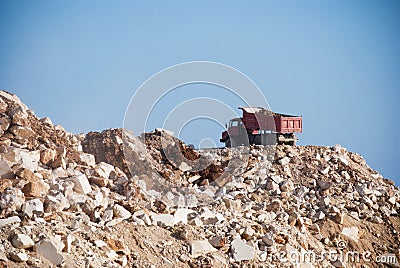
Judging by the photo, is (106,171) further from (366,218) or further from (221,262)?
(366,218)

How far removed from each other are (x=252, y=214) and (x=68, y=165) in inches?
175

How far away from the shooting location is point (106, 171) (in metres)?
12.5

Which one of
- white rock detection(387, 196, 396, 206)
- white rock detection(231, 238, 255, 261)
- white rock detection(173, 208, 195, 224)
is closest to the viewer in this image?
white rock detection(231, 238, 255, 261)

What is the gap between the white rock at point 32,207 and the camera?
Result: 9.24m

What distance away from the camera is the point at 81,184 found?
10828 mm

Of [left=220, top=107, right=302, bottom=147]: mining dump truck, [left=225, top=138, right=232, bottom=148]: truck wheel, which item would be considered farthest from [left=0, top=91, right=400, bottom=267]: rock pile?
[left=225, top=138, right=232, bottom=148]: truck wheel

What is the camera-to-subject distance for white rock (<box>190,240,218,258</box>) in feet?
32.8

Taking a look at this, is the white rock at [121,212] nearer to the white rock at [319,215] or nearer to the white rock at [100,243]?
the white rock at [100,243]

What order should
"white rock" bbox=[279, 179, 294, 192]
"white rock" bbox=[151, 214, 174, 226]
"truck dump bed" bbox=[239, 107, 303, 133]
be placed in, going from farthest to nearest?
"truck dump bed" bbox=[239, 107, 303, 133], "white rock" bbox=[279, 179, 294, 192], "white rock" bbox=[151, 214, 174, 226]

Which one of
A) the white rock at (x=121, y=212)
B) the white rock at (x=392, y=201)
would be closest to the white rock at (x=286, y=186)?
the white rock at (x=392, y=201)

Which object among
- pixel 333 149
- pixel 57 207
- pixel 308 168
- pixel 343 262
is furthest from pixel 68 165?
pixel 333 149

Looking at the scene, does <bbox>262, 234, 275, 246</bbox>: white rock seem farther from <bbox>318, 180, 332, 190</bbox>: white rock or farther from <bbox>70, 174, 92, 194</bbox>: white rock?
<bbox>318, 180, 332, 190</bbox>: white rock

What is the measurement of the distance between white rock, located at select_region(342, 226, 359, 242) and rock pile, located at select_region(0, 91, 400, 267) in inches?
1.1

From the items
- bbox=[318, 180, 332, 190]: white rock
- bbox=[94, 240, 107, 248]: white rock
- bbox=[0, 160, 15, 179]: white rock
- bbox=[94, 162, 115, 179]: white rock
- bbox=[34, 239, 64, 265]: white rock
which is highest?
bbox=[318, 180, 332, 190]: white rock
